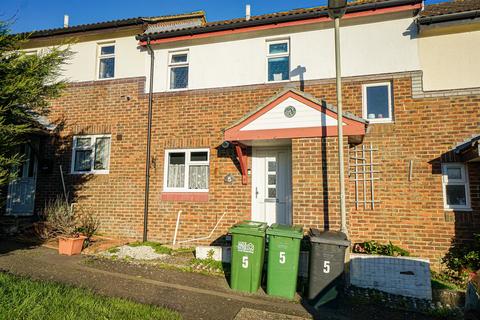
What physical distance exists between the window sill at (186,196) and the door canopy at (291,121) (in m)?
2.07

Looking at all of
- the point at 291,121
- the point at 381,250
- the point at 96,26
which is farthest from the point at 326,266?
the point at 96,26

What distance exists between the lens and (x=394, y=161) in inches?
277

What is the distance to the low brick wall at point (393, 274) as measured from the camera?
5.27 meters

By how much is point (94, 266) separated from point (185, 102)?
4827 millimetres

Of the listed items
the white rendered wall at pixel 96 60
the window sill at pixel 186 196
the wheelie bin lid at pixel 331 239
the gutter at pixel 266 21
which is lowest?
the wheelie bin lid at pixel 331 239

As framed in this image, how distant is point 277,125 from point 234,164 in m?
1.90

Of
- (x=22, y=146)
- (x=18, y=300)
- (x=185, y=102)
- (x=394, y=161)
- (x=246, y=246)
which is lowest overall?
(x=18, y=300)

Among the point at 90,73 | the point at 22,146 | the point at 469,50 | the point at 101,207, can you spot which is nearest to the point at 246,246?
the point at 101,207

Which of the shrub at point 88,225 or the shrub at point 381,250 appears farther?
the shrub at point 88,225

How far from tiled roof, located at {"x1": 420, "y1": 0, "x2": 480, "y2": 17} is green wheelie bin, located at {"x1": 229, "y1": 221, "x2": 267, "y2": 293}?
669cm

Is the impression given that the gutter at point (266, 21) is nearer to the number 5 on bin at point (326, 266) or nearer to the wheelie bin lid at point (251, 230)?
the wheelie bin lid at point (251, 230)

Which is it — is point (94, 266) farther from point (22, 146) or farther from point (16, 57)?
point (22, 146)

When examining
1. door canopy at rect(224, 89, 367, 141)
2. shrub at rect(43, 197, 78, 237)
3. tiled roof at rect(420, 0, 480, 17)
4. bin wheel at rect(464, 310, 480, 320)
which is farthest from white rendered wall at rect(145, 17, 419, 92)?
bin wheel at rect(464, 310, 480, 320)

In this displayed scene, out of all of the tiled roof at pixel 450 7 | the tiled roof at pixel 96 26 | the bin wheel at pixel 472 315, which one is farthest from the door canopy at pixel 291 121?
the tiled roof at pixel 96 26
